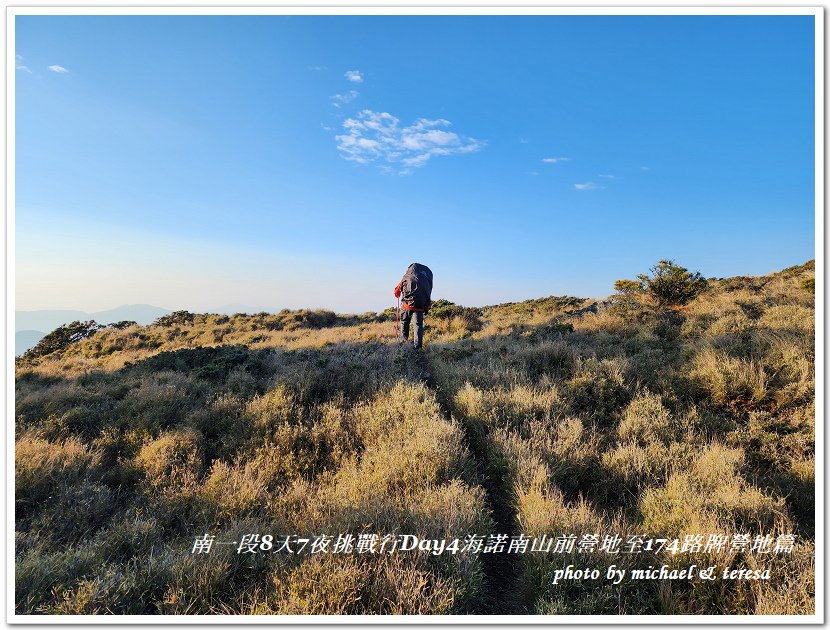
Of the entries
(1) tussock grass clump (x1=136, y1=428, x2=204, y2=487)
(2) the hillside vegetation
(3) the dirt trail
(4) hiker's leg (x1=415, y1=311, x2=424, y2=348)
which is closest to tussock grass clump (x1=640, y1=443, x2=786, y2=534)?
(2) the hillside vegetation

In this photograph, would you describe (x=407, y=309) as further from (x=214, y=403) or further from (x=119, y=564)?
(x=119, y=564)

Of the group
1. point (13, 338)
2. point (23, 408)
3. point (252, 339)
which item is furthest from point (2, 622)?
point (252, 339)

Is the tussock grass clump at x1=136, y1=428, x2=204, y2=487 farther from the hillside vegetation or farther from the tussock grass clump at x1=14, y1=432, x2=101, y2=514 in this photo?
the tussock grass clump at x1=14, y1=432, x2=101, y2=514

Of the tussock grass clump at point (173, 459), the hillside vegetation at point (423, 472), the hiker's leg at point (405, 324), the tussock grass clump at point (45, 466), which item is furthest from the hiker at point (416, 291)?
the tussock grass clump at point (45, 466)

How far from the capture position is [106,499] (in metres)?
4.39

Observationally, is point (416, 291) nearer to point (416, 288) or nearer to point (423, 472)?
point (416, 288)

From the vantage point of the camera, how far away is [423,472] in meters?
4.45

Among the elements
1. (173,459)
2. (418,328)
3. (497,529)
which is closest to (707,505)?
(497,529)

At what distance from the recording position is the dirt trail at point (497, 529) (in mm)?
3203

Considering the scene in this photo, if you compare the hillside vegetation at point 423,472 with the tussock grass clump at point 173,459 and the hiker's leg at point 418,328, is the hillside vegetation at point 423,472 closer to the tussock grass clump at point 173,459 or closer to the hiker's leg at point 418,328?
the tussock grass clump at point 173,459

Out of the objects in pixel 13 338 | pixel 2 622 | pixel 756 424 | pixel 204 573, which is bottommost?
pixel 2 622

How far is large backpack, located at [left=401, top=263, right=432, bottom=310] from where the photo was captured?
442 inches

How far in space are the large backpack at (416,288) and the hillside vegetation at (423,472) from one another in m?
2.26

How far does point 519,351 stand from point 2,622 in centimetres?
885
